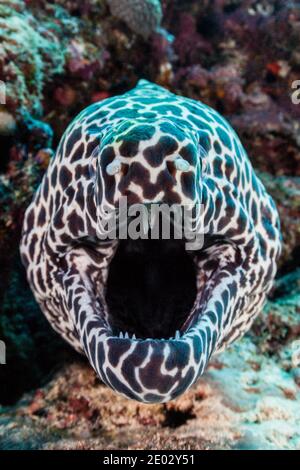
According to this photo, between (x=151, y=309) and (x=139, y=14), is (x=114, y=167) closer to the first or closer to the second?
(x=151, y=309)

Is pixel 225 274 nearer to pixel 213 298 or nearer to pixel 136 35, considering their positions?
pixel 213 298

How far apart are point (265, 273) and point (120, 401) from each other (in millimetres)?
1212

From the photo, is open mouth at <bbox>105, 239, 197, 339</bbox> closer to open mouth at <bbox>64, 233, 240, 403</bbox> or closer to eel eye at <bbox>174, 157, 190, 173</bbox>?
open mouth at <bbox>64, 233, 240, 403</bbox>

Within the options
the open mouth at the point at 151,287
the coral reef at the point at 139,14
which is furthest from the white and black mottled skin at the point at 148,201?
the coral reef at the point at 139,14

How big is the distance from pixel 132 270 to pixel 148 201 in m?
1.48

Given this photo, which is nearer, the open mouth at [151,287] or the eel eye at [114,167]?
the eel eye at [114,167]

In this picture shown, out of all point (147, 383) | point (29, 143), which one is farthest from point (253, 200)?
point (29, 143)

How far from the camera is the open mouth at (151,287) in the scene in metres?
2.68

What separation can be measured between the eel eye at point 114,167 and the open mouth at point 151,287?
1.10m

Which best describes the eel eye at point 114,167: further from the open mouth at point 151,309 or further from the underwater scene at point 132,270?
the open mouth at point 151,309

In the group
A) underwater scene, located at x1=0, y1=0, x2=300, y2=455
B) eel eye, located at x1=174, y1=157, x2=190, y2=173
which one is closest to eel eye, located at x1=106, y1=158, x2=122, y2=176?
underwater scene, located at x1=0, y1=0, x2=300, y2=455

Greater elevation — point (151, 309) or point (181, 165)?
point (181, 165)

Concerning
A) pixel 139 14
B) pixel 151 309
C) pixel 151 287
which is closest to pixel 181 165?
pixel 151 309

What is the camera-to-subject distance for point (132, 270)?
3.14 metres
